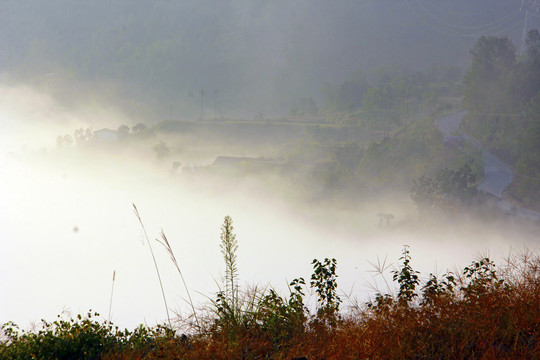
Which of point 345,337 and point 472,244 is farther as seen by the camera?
point 472,244

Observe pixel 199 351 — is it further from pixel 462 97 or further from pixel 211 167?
pixel 211 167

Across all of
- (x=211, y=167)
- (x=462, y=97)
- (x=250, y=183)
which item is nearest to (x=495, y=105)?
(x=462, y=97)

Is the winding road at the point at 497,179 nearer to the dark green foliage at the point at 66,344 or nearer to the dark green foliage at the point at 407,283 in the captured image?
the dark green foliage at the point at 407,283

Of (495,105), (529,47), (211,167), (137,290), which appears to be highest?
(211,167)

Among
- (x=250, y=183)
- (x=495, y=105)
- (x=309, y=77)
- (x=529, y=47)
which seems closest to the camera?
(x=529, y=47)

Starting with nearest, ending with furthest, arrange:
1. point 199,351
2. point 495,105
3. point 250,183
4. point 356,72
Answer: point 199,351 → point 495,105 → point 356,72 → point 250,183

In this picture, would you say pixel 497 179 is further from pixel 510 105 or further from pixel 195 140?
pixel 195 140

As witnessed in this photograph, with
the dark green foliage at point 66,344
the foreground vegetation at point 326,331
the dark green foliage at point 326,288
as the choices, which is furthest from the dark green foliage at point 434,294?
the dark green foliage at point 66,344

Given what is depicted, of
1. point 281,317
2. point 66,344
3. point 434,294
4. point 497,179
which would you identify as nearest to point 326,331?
point 281,317

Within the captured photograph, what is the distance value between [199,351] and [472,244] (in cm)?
2345

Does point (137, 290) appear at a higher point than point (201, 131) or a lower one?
lower

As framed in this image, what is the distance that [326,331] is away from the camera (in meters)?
2.34

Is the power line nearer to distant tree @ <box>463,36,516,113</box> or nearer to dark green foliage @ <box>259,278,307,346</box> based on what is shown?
distant tree @ <box>463,36,516,113</box>

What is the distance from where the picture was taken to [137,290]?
24.0 metres
